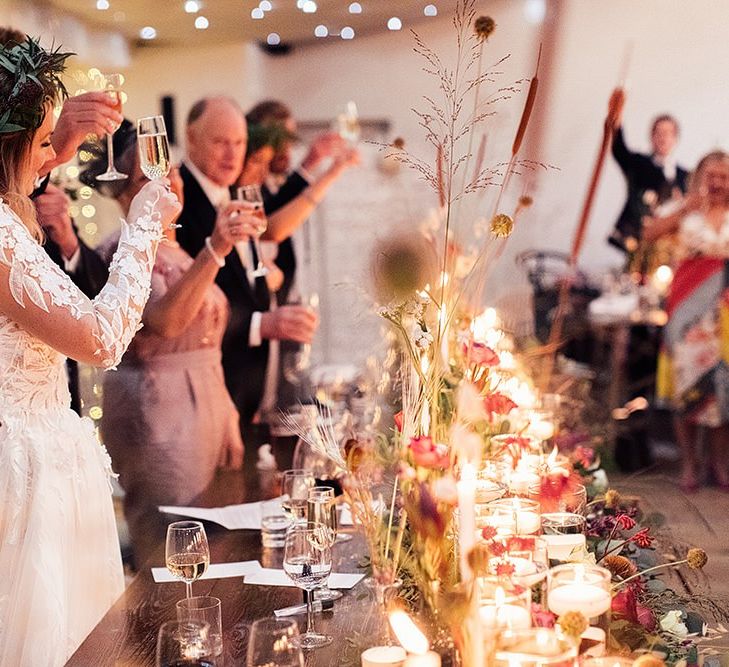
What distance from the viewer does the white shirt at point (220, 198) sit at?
3682mm

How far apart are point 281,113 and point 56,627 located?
356 cm

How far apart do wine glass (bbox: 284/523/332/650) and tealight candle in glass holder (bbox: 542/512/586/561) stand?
1.05 feet

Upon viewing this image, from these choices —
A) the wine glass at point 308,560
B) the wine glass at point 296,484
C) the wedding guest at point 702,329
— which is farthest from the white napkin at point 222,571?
the wedding guest at point 702,329

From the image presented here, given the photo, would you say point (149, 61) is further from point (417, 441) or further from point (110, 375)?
point (417, 441)

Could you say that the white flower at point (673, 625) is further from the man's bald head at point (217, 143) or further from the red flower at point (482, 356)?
the man's bald head at point (217, 143)

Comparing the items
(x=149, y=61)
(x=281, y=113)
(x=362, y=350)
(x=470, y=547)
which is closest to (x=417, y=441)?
(x=470, y=547)

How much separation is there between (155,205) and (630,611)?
3.70ft

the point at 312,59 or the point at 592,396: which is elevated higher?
the point at 312,59

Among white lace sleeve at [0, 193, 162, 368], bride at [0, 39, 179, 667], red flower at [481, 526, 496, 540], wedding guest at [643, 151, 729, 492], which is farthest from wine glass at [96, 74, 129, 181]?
wedding guest at [643, 151, 729, 492]

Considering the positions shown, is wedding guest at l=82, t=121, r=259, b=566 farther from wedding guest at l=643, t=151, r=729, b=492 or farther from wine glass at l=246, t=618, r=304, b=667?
wedding guest at l=643, t=151, r=729, b=492

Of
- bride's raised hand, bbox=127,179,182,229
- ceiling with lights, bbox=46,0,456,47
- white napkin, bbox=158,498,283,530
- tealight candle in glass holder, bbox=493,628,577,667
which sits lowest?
white napkin, bbox=158,498,283,530

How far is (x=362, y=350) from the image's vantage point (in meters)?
5.85

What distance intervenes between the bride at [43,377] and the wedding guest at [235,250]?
1474 mm

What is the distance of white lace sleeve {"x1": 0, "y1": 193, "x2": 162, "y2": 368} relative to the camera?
190cm
